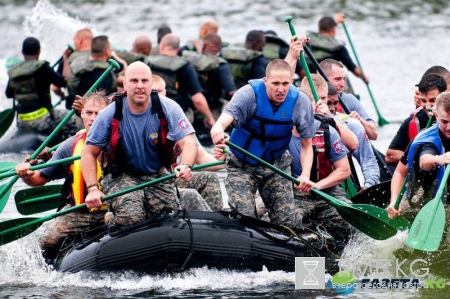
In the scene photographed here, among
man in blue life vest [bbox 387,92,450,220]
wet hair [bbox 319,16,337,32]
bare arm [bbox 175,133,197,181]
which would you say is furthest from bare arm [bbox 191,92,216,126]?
man in blue life vest [bbox 387,92,450,220]

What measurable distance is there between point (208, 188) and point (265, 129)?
106cm

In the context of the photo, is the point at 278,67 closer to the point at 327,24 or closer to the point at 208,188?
the point at 208,188

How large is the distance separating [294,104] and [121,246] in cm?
187

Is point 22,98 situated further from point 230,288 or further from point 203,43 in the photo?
point 230,288

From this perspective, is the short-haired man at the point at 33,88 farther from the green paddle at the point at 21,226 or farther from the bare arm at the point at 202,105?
the green paddle at the point at 21,226

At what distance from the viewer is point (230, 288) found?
32.1 feet

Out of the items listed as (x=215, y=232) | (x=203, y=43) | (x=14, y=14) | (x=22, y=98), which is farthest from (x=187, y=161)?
(x=14, y=14)

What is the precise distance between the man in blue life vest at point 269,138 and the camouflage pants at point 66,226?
1199 millimetres

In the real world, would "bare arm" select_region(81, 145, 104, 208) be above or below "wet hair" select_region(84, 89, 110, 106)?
below

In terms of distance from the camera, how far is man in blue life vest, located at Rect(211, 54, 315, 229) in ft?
33.0

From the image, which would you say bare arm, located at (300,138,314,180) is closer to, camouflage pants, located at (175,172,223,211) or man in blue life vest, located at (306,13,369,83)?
camouflage pants, located at (175,172,223,211)

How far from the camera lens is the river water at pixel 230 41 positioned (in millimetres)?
9789

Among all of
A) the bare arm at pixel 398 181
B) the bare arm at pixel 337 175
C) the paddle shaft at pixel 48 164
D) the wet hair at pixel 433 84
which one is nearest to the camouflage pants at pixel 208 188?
the bare arm at pixel 337 175

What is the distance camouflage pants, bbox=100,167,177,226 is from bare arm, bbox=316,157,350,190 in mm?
1366
